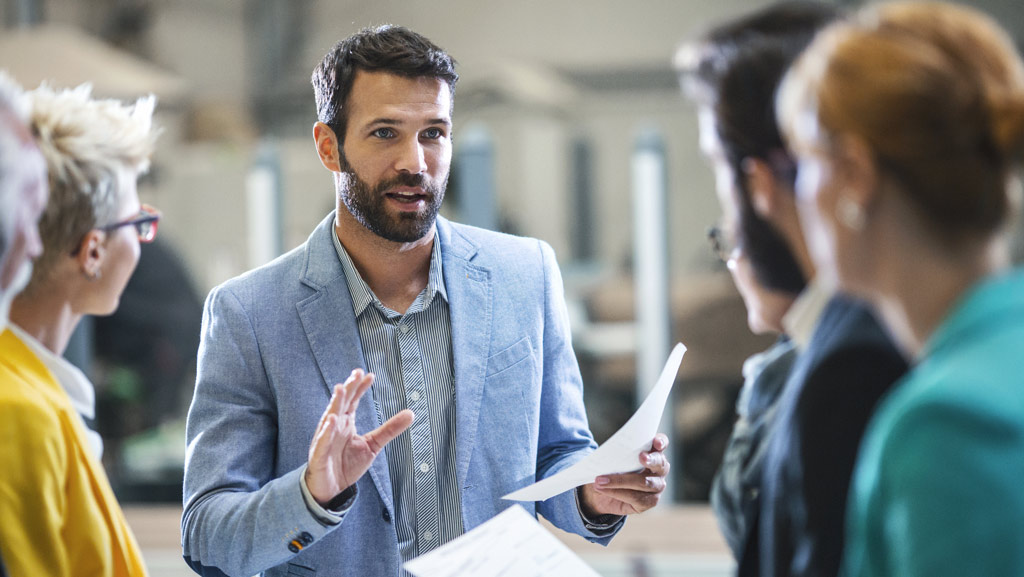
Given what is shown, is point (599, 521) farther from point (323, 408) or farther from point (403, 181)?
point (403, 181)

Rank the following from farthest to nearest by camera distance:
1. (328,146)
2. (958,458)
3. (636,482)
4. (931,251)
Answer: (328,146) < (636,482) < (931,251) < (958,458)

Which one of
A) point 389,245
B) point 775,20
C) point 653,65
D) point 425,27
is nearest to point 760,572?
point 775,20

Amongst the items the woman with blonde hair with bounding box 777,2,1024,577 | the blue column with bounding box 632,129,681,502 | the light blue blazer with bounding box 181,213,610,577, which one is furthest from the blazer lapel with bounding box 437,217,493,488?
the blue column with bounding box 632,129,681,502

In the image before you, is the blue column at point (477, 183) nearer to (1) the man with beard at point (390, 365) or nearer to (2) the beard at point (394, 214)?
(1) the man with beard at point (390, 365)

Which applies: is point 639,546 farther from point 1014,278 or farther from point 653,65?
point 653,65

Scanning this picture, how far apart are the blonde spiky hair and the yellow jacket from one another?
171 millimetres

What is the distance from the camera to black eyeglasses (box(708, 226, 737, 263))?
4.41 feet

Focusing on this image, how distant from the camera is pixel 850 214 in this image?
924 millimetres

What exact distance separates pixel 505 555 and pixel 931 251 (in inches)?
33.0

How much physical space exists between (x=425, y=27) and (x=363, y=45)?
5.04 m

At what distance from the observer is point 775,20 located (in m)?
1.17

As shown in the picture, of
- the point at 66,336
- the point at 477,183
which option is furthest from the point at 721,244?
the point at 477,183

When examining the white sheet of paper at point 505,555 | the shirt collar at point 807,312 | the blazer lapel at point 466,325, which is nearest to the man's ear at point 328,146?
the blazer lapel at point 466,325

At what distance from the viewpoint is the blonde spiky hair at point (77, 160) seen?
1370 mm
